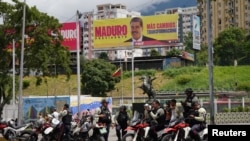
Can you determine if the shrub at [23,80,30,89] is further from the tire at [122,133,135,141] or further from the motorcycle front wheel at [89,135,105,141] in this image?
the tire at [122,133,135,141]

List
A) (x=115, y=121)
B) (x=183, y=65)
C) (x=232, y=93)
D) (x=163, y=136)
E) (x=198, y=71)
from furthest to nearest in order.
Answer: (x=183, y=65), (x=198, y=71), (x=232, y=93), (x=115, y=121), (x=163, y=136)

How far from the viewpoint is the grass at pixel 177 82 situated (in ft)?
222

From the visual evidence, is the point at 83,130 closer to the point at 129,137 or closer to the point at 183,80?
the point at 129,137

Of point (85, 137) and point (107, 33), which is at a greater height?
point (107, 33)

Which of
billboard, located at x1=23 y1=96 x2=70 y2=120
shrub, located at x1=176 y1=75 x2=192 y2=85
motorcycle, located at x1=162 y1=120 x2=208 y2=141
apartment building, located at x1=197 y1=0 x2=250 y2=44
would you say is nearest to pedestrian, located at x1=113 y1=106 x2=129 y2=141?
motorcycle, located at x1=162 y1=120 x2=208 y2=141

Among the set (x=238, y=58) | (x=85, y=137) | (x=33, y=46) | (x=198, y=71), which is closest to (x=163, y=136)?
(x=85, y=137)

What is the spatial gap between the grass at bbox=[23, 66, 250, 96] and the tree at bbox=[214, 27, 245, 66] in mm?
9878

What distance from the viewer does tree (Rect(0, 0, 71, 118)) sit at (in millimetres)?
35094

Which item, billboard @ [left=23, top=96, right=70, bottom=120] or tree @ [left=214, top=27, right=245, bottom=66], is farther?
tree @ [left=214, top=27, right=245, bottom=66]

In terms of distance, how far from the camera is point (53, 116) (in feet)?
56.4

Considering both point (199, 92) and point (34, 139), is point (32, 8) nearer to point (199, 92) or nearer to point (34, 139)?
point (34, 139)

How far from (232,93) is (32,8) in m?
32.3

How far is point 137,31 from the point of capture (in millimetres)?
76812

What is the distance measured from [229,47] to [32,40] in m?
56.0
